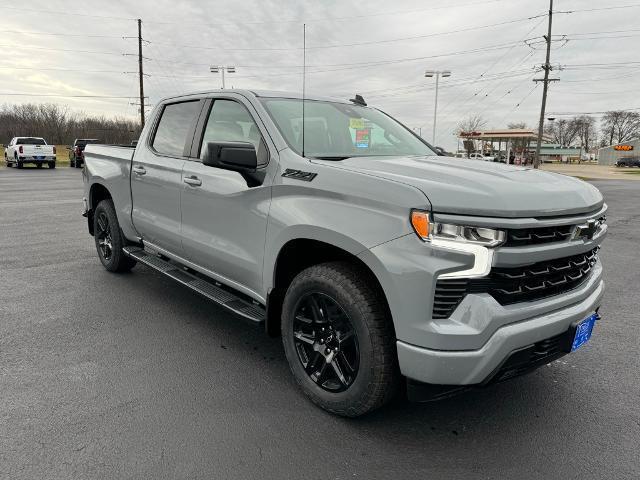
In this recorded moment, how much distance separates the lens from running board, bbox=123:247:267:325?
10.9 ft

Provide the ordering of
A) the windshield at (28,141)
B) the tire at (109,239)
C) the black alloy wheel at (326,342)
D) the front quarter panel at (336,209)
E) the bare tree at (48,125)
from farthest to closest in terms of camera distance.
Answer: the bare tree at (48,125) < the windshield at (28,141) < the tire at (109,239) < the black alloy wheel at (326,342) < the front quarter panel at (336,209)

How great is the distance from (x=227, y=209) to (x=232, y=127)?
692 millimetres

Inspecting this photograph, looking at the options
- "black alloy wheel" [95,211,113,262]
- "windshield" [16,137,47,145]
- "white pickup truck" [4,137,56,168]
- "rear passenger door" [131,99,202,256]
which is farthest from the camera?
"windshield" [16,137,47,145]

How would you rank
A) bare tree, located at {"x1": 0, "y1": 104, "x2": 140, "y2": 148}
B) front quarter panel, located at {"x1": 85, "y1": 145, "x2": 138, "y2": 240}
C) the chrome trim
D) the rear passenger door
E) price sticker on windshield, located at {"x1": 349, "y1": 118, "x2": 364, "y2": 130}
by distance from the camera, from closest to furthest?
the chrome trim, price sticker on windshield, located at {"x1": 349, "y1": 118, "x2": 364, "y2": 130}, the rear passenger door, front quarter panel, located at {"x1": 85, "y1": 145, "x2": 138, "y2": 240}, bare tree, located at {"x1": 0, "y1": 104, "x2": 140, "y2": 148}

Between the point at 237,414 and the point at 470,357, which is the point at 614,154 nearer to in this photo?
the point at 470,357

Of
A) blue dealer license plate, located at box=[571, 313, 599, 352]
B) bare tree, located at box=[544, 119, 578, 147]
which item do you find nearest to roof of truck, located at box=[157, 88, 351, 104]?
blue dealer license plate, located at box=[571, 313, 599, 352]

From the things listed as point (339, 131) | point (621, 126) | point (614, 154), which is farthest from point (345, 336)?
point (621, 126)

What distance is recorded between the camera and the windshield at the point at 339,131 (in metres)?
3.33

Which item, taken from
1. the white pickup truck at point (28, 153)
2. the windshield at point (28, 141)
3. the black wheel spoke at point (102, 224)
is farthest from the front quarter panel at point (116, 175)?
the windshield at point (28, 141)

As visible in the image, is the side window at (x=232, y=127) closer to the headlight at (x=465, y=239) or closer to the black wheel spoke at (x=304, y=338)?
the black wheel spoke at (x=304, y=338)

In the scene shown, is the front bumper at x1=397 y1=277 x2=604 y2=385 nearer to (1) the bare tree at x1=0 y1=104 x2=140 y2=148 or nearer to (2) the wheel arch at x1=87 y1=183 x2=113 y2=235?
(2) the wheel arch at x1=87 y1=183 x2=113 y2=235

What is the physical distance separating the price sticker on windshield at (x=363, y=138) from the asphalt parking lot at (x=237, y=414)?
5.52 feet

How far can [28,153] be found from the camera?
27.8 meters

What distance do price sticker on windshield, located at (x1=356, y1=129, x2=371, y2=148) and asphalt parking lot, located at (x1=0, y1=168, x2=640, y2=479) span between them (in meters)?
1.68
